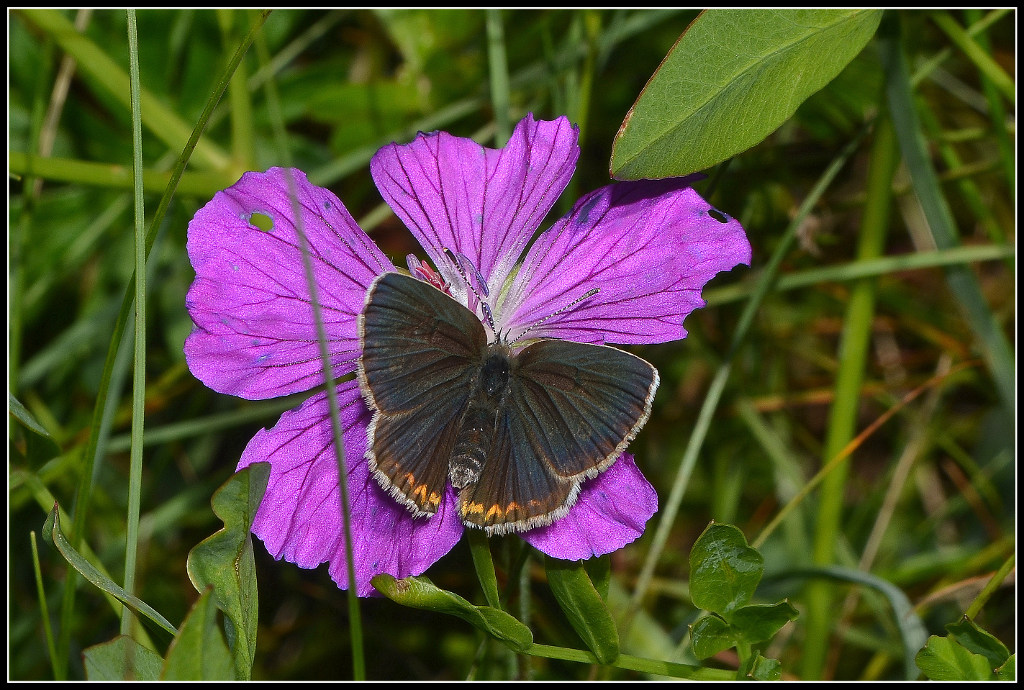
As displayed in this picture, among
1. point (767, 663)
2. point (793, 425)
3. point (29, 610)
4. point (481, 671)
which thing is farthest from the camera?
point (793, 425)

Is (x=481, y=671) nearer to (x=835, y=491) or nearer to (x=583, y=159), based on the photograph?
(x=835, y=491)

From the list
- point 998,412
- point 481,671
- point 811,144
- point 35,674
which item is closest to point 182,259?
point 35,674

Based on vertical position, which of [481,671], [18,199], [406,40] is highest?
[406,40]

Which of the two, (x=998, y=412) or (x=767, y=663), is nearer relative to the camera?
(x=767, y=663)

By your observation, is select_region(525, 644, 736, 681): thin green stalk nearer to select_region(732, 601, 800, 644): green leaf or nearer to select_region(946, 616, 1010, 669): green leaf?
select_region(732, 601, 800, 644): green leaf

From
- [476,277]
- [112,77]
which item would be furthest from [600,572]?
[112,77]

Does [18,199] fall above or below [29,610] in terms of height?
above

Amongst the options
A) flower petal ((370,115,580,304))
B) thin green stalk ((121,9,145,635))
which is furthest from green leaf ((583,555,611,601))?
thin green stalk ((121,9,145,635))

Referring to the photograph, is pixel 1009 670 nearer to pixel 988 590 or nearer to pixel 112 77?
pixel 988 590
